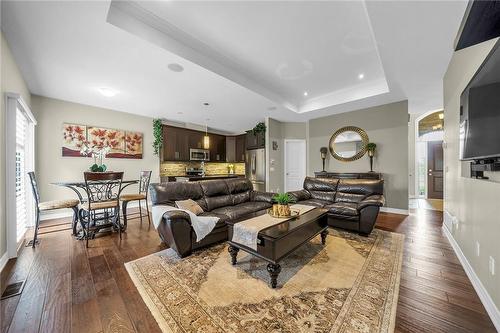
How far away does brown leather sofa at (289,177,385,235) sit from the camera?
→ 10.1ft

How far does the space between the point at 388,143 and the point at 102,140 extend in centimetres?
746

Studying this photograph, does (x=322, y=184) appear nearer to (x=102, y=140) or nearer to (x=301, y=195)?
(x=301, y=195)

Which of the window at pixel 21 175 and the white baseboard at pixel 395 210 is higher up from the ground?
the window at pixel 21 175

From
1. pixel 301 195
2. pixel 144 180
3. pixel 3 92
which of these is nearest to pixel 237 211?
pixel 301 195

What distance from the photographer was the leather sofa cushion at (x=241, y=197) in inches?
149

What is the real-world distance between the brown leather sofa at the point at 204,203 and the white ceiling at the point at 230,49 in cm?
197

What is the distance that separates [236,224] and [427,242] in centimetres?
301

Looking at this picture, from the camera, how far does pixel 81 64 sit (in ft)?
9.88

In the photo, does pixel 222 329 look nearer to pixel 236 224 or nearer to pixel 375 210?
pixel 236 224

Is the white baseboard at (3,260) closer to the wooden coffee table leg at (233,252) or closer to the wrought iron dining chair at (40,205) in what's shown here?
the wrought iron dining chair at (40,205)

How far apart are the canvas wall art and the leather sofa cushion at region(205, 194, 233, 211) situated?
137 inches

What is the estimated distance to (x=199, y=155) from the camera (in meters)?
7.15

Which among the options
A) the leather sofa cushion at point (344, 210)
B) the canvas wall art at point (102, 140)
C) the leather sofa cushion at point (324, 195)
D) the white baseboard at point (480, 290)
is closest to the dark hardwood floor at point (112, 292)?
the white baseboard at point (480, 290)

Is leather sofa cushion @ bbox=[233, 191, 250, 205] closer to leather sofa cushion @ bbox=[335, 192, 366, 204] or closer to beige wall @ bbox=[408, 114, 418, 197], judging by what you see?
leather sofa cushion @ bbox=[335, 192, 366, 204]
